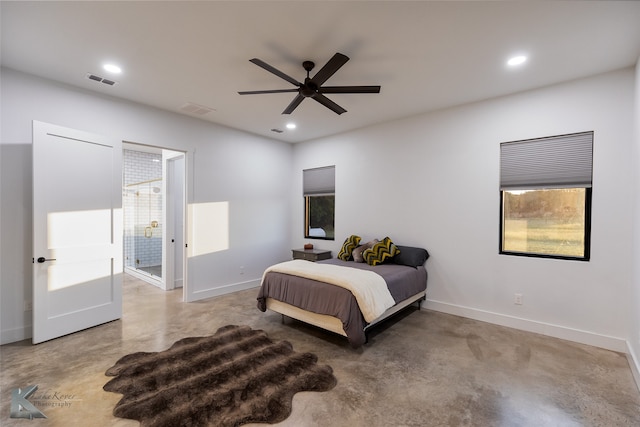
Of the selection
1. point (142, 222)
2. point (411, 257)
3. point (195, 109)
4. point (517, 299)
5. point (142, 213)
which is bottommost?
point (517, 299)

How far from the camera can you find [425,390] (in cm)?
227

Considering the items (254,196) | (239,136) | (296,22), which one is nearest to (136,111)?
(239,136)

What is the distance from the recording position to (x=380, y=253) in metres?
4.12

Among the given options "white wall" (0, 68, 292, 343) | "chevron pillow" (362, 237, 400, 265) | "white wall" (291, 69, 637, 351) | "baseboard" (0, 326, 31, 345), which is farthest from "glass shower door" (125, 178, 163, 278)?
"chevron pillow" (362, 237, 400, 265)

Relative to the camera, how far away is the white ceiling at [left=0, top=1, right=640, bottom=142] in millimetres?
2117

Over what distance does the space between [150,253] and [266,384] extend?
541 cm

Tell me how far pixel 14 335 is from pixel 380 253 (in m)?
4.30

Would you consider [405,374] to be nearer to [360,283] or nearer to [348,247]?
[360,283]

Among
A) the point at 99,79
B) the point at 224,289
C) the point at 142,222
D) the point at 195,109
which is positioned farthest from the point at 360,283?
the point at 142,222

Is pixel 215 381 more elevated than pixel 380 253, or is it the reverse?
pixel 380 253

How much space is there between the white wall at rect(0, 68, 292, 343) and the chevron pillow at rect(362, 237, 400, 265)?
2311mm

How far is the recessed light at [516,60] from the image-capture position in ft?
8.89

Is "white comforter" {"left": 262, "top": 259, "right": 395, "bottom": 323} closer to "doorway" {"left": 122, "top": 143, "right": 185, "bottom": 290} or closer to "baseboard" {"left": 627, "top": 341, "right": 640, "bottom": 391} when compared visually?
"baseboard" {"left": 627, "top": 341, "right": 640, "bottom": 391}

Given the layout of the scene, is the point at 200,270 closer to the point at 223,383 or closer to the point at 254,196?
the point at 254,196
